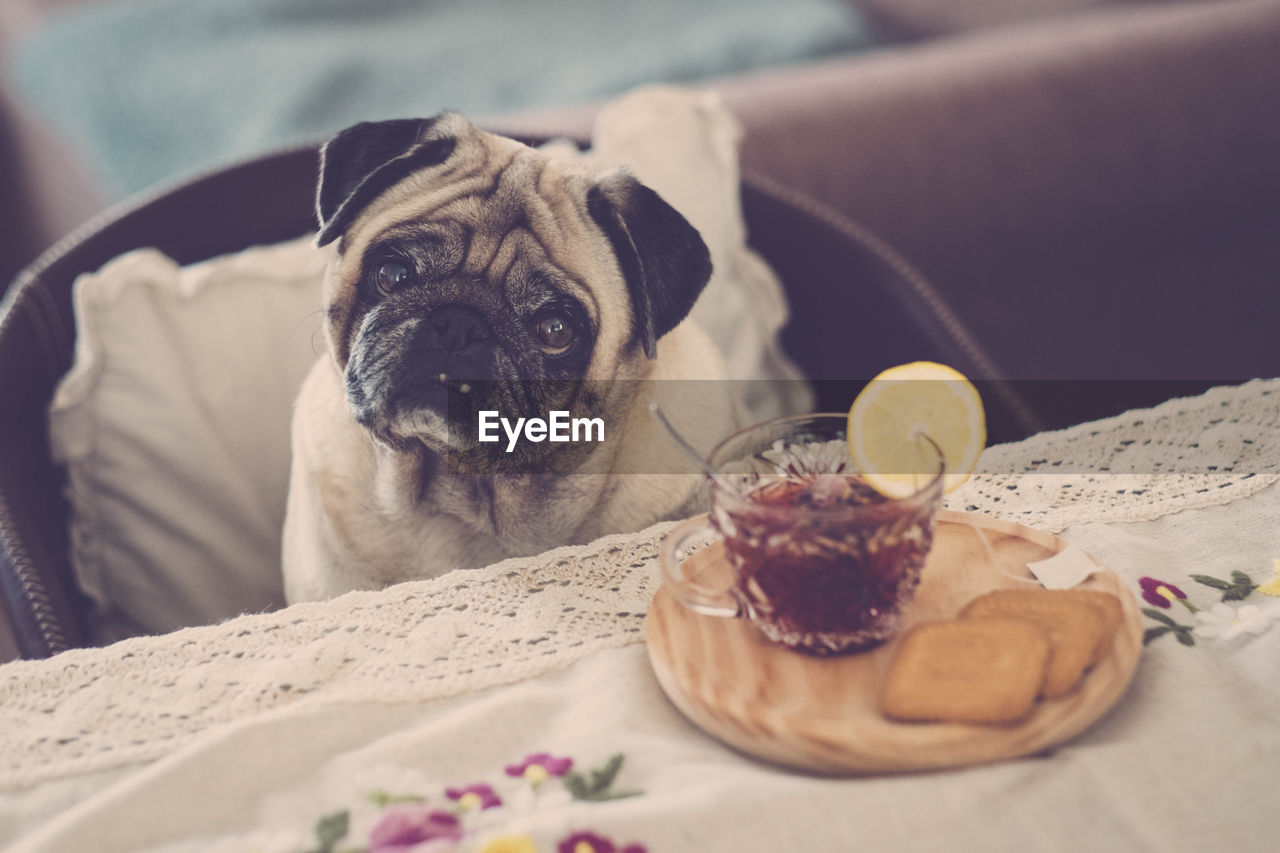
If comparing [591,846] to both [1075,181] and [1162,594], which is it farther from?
[1075,181]

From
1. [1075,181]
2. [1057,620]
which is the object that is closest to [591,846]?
[1057,620]

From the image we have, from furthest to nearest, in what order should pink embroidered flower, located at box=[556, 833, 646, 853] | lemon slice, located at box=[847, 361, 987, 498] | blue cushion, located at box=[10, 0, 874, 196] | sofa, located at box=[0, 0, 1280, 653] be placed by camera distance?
blue cushion, located at box=[10, 0, 874, 196], sofa, located at box=[0, 0, 1280, 653], lemon slice, located at box=[847, 361, 987, 498], pink embroidered flower, located at box=[556, 833, 646, 853]

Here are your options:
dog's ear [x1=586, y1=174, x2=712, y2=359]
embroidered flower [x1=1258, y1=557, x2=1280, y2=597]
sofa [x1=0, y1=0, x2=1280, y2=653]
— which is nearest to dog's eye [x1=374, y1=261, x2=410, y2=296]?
dog's ear [x1=586, y1=174, x2=712, y2=359]

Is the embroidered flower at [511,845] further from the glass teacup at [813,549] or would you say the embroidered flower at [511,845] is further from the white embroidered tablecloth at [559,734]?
the glass teacup at [813,549]

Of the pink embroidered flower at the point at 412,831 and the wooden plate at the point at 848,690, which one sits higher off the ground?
the wooden plate at the point at 848,690

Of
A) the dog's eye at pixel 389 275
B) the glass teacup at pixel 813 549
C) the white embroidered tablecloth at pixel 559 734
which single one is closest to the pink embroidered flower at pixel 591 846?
the white embroidered tablecloth at pixel 559 734

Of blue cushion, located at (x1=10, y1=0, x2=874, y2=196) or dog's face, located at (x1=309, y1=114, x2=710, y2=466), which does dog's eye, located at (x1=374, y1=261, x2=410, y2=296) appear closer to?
dog's face, located at (x1=309, y1=114, x2=710, y2=466)

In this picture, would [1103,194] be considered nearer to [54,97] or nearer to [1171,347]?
[1171,347]
